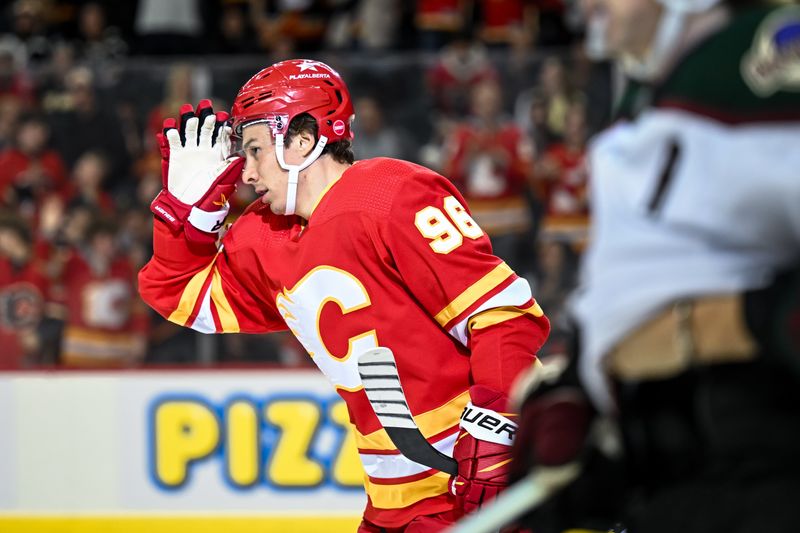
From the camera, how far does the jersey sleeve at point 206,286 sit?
2908 mm

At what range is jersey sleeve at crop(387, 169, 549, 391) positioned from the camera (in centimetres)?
246

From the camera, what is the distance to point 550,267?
618 centimetres

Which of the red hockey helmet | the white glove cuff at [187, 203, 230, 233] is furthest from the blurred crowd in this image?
the red hockey helmet

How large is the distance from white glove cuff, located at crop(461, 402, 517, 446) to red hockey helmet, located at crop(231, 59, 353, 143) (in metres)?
0.77

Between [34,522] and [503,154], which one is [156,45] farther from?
[34,522]

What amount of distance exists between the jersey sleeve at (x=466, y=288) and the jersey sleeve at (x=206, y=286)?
508 millimetres

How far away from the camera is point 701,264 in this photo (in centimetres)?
144

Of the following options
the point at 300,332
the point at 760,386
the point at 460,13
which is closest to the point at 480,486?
the point at 300,332

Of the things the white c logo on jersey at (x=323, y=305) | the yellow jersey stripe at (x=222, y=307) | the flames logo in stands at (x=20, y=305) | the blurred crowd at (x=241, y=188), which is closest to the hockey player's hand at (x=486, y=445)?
the white c logo on jersey at (x=323, y=305)

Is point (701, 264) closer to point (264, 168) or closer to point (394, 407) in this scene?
point (394, 407)

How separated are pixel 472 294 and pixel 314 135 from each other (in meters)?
0.58

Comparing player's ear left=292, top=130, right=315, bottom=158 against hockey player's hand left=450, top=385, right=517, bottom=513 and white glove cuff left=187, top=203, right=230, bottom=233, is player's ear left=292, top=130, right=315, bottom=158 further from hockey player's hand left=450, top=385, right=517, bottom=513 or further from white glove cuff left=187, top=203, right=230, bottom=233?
hockey player's hand left=450, top=385, right=517, bottom=513

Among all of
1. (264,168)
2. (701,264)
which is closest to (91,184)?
(264,168)

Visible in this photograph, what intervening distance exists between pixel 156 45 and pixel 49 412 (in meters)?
3.41
